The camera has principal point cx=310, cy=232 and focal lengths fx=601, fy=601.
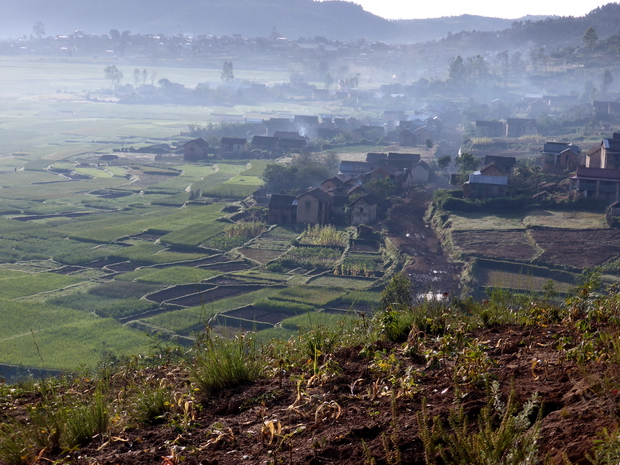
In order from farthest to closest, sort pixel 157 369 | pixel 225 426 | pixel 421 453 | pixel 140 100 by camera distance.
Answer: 1. pixel 140 100
2. pixel 157 369
3. pixel 225 426
4. pixel 421 453

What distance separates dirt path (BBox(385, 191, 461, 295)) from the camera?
21172 mm

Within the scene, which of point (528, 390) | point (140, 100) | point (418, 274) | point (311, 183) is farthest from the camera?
point (140, 100)

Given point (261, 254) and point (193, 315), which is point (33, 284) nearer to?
point (193, 315)

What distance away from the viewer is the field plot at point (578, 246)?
72.9ft

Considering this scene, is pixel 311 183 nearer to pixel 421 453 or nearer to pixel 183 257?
pixel 183 257

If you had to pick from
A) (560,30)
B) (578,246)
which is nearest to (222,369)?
(578,246)

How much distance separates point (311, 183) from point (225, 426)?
115 ft

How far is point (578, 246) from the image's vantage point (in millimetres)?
23641

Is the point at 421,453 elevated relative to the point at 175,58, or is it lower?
lower

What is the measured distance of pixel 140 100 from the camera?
4353 inches

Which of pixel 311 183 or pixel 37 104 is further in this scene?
pixel 37 104

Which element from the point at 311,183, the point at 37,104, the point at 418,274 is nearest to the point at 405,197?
the point at 311,183

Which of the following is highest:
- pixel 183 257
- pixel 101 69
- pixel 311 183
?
pixel 101 69

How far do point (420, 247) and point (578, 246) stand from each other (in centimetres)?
615
